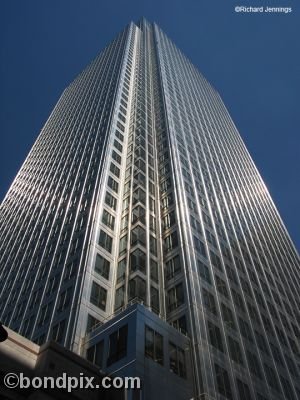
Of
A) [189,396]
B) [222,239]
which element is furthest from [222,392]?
[222,239]

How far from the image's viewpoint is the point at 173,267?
4934 cm

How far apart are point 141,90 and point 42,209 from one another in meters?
44.0

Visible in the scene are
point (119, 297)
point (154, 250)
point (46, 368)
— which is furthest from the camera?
point (154, 250)

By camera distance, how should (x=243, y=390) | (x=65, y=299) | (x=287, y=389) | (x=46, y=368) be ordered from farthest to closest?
(x=287, y=389)
(x=65, y=299)
(x=243, y=390)
(x=46, y=368)

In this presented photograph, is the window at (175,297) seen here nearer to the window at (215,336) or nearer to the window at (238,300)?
the window at (215,336)

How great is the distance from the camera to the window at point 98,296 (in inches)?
1702

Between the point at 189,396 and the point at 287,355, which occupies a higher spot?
the point at 189,396

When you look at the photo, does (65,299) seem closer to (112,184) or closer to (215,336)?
(215,336)

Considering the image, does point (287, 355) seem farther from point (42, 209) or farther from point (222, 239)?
point (42, 209)

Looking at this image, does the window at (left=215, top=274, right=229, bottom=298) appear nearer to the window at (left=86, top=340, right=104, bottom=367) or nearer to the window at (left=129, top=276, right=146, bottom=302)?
the window at (left=129, top=276, right=146, bottom=302)

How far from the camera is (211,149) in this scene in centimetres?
9925

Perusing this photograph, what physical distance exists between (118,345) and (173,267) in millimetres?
16040

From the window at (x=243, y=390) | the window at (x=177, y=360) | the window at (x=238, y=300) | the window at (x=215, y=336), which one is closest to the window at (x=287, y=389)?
the window at (x=243, y=390)

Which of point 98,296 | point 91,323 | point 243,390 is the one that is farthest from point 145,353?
point 98,296
